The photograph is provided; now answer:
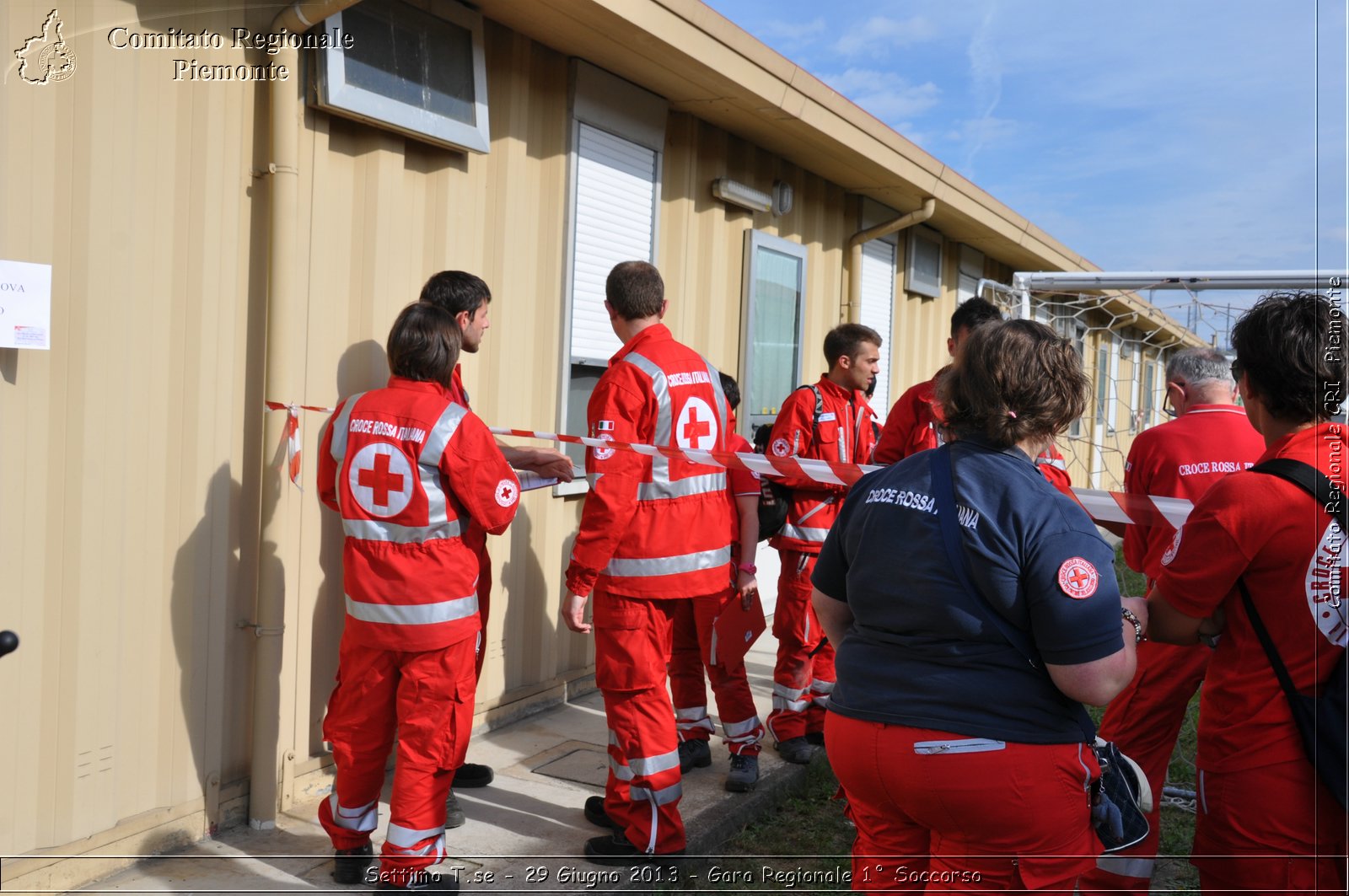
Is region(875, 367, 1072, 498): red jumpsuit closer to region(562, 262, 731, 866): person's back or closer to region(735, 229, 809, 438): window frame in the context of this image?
region(562, 262, 731, 866): person's back

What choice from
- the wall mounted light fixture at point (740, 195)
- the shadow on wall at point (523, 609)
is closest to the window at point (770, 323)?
the wall mounted light fixture at point (740, 195)

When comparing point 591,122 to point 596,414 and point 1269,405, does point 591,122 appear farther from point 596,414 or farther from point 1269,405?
point 1269,405

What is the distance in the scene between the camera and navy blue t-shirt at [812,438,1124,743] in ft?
6.79

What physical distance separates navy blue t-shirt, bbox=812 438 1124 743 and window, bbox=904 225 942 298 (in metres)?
8.18

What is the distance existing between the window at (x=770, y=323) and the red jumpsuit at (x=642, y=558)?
3446 millimetres

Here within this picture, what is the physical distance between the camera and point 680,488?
393 cm

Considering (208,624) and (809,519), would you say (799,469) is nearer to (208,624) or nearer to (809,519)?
(809,519)

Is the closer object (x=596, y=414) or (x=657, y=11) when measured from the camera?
(x=596, y=414)

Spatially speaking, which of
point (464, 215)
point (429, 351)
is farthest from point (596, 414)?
point (464, 215)

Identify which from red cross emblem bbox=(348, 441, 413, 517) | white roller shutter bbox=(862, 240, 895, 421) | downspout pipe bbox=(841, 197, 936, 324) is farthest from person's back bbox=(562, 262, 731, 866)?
white roller shutter bbox=(862, 240, 895, 421)

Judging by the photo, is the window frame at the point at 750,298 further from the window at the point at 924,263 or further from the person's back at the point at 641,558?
the person's back at the point at 641,558

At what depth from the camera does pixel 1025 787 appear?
2.10m

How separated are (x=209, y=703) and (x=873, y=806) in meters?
2.69

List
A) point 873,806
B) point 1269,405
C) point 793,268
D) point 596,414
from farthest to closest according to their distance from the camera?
point 793,268 → point 596,414 → point 1269,405 → point 873,806
